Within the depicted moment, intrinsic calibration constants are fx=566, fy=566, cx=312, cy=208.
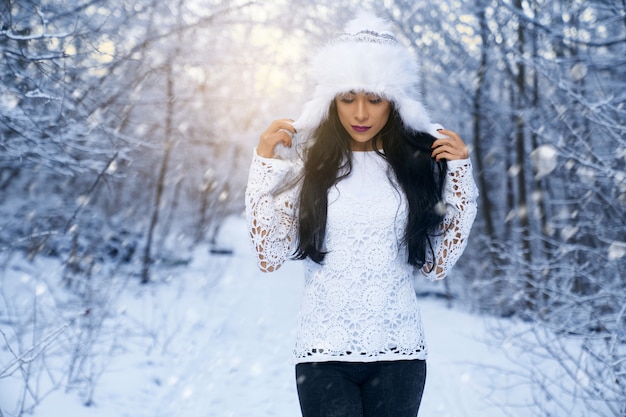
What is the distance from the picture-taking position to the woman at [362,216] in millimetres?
2010

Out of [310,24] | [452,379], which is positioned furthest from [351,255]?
[310,24]

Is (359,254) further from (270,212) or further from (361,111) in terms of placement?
(361,111)

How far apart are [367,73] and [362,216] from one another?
0.57 metres

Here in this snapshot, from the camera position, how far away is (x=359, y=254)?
210 cm

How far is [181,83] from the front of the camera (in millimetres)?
10156

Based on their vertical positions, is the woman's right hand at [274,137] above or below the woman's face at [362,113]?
below

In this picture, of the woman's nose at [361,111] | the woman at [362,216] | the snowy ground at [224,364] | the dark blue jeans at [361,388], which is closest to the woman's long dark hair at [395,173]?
the woman at [362,216]

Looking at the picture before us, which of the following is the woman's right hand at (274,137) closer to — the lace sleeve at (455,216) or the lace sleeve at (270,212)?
the lace sleeve at (270,212)

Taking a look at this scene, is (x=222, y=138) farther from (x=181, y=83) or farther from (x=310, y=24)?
(x=310, y=24)

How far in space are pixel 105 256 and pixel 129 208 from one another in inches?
128

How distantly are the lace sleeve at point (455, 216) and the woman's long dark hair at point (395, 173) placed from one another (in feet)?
0.17

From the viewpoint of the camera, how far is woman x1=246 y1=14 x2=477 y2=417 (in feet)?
6.59

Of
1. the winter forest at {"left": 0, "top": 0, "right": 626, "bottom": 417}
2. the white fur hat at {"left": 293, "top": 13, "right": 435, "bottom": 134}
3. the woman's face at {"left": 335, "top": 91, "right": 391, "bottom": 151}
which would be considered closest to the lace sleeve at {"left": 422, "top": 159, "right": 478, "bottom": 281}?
the white fur hat at {"left": 293, "top": 13, "right": 435, "bottom": 134}

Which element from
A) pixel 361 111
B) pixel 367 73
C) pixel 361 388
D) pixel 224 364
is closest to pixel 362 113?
pixel 361 111
